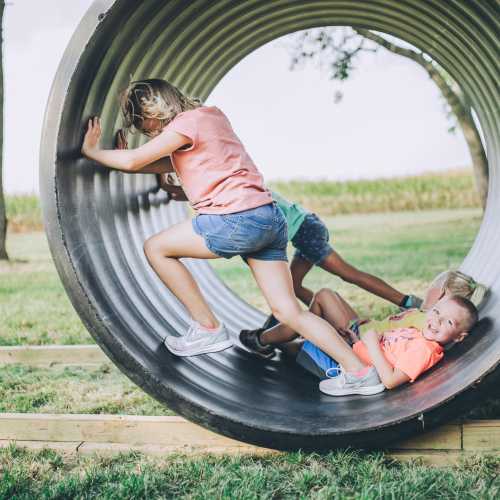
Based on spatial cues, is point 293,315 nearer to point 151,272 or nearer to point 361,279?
point 151,272

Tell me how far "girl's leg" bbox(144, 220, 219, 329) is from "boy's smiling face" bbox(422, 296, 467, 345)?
119 cm

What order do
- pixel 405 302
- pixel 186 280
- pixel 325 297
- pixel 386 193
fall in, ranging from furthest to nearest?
pixel 386 193
pixel 405 302
pixel 325 297
pixel 186 280

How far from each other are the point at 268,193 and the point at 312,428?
49.0 inches

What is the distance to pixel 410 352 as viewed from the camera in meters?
3.90

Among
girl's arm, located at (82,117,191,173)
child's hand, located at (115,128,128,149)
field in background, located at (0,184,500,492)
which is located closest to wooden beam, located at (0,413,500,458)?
field in background, located at (0,184,500,492)

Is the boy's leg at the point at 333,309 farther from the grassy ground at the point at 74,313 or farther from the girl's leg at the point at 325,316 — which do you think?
the grassy ground at the point at 74,313

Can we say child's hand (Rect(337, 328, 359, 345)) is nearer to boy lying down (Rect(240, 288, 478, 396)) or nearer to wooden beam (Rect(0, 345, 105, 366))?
boy lying down (Rect(240, 288, 478, 396))

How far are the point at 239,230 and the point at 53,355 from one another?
2.56m

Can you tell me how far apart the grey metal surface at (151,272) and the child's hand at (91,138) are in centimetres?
4

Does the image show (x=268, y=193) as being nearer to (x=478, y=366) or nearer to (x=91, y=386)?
(x=478, y=366)

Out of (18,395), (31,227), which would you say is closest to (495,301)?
(18,395)

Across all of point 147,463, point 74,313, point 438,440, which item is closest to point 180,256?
point 147,463

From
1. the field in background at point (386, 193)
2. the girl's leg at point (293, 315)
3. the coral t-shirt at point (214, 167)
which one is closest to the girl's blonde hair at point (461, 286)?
the girl's leg at point (293, 315)

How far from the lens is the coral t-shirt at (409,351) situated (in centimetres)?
385
